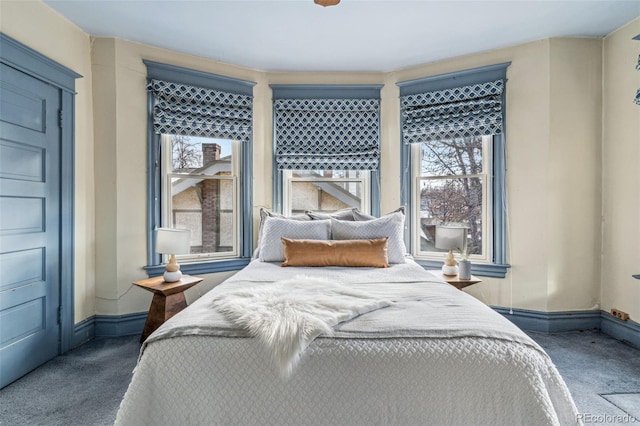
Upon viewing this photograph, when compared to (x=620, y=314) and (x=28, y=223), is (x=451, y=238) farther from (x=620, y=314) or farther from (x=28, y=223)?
(x=28, y=223)

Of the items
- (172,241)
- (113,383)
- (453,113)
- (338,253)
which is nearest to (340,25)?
(453,113)

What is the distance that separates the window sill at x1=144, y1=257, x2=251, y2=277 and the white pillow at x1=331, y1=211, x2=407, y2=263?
1206mm

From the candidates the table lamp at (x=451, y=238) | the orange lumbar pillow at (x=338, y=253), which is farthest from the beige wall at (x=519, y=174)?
the orange lumbar pillow at (x=338, y=253)

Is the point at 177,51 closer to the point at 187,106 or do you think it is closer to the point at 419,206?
the point at 187,106

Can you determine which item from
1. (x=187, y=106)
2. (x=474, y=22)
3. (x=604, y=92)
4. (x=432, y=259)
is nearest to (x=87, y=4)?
(x=187, y=106)

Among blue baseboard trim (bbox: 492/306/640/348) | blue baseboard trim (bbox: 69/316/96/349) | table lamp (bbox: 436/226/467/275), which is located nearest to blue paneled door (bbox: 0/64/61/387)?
blue baseboard trim (bbox: 69/316/96/349)

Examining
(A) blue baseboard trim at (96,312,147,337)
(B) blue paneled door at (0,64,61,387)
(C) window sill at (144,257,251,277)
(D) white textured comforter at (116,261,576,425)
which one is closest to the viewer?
(D) white textured comforter at (116,261,576,425)

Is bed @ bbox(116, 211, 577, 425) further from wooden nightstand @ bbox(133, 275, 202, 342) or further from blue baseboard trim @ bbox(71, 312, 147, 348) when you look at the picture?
blue baseboard trim @ bbox(71, 312, 147, 348)

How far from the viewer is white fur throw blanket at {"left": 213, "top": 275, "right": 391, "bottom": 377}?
119cm

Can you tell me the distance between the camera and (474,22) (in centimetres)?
269

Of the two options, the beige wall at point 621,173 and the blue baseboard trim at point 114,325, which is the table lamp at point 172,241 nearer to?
the blue baseboard trim at point 114,325

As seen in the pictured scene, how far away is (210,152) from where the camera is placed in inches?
136

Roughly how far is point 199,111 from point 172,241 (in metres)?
1.38

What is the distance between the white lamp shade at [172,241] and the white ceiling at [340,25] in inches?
69.0
